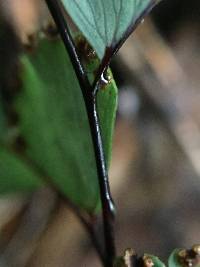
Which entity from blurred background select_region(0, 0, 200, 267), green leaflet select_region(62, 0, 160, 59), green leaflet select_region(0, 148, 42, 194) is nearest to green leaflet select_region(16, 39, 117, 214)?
green leaflet select_region(0, 148, 42, 194)

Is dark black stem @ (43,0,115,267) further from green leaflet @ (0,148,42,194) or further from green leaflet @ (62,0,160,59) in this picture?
green leaflet @ (0,148,42,194)

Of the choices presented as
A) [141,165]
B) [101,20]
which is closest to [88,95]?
[101,20]

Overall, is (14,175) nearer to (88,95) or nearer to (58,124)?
(58,124)

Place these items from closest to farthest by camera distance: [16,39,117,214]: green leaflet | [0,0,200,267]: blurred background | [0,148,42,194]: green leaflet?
1. [16,39,117,214]: green leaflet
2. [0,148,42,194]: green leaflet
3. [0,0,200,267]: blurred background

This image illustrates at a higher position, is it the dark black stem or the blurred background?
the dark black stem

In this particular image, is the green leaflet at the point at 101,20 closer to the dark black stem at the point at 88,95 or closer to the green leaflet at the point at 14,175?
the dark black stem at the point at 88,95

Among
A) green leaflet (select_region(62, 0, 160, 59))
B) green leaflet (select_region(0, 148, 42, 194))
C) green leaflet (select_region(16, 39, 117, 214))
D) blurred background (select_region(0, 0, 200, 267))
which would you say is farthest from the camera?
blurred background (select_region(0, 0, 200, 267))

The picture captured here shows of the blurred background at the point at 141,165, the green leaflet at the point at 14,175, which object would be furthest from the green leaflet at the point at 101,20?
the blurred background at the point at 141,165
